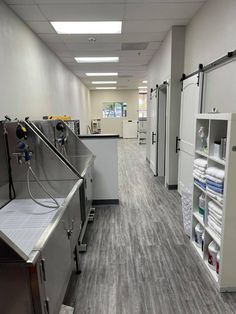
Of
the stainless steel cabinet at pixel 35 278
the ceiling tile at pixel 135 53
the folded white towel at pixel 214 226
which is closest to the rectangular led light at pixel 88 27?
the ceiling tile at pixel 135 53

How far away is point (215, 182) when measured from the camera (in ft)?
6.46

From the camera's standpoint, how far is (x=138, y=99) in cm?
1312

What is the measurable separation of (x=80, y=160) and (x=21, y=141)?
4.31ft

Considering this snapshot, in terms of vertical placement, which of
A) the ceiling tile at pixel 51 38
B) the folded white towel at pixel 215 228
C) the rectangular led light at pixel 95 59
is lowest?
the folded white towel at pixel 215 228

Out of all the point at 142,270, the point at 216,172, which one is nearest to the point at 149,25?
the point at 216,172

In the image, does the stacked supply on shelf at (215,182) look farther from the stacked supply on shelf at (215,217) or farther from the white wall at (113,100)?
the white wall at (113,100)

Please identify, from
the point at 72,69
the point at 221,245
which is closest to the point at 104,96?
the point at 72,69

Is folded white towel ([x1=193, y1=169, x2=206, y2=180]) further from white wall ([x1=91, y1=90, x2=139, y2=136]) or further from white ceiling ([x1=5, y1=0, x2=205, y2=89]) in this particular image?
white wall ([x1=91, y1=90, x2=139, y2=136])

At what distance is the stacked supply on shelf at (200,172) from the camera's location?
228 cm

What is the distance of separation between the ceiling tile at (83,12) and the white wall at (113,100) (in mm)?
9764

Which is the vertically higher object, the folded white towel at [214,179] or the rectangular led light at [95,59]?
the rectangular led light at [95,59]

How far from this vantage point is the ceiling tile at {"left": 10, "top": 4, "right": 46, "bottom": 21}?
9.71ft

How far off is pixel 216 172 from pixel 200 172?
15.2 inches

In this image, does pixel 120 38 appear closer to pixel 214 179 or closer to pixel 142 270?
pixel 214 179
